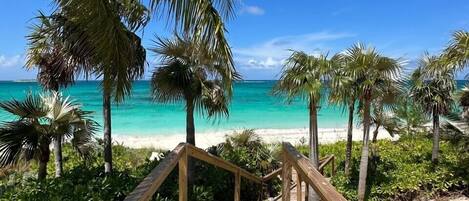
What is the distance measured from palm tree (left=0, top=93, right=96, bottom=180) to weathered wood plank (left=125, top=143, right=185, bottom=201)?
11.5 feet

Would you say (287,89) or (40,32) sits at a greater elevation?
(40,32)

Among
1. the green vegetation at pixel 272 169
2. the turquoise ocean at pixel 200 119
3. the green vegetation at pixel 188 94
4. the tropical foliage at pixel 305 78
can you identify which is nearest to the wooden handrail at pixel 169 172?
the green vegetation at pixel 188 94

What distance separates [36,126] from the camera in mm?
5711

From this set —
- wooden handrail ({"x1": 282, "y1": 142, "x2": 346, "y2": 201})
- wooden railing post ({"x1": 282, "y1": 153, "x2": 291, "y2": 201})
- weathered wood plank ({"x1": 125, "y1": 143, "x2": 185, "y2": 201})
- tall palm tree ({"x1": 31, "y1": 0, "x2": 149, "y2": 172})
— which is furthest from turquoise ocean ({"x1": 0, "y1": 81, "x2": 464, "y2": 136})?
weathered wood plank ({"x1": 125, "y1": 143, "x2": 185, "y2": 201})

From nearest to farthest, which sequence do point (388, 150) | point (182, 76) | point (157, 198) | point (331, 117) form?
point (157, 198) < point (182, 76) < point (388, 150) < point (331, 117)

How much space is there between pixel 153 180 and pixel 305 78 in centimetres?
662

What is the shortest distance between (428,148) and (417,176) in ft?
11.1

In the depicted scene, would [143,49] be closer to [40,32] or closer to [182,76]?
[182,76]

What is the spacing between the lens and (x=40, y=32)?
6.54m

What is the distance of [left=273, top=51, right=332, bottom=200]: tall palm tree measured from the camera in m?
8.30

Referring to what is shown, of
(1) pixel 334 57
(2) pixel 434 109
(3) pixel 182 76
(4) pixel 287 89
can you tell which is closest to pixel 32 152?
(3) pixel 182 76

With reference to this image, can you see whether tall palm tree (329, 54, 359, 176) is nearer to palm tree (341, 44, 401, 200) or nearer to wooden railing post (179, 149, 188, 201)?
palm tree (341, 44, 401, 200)

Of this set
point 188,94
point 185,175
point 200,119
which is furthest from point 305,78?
point 200,119

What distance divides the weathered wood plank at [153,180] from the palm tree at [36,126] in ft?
11.5
